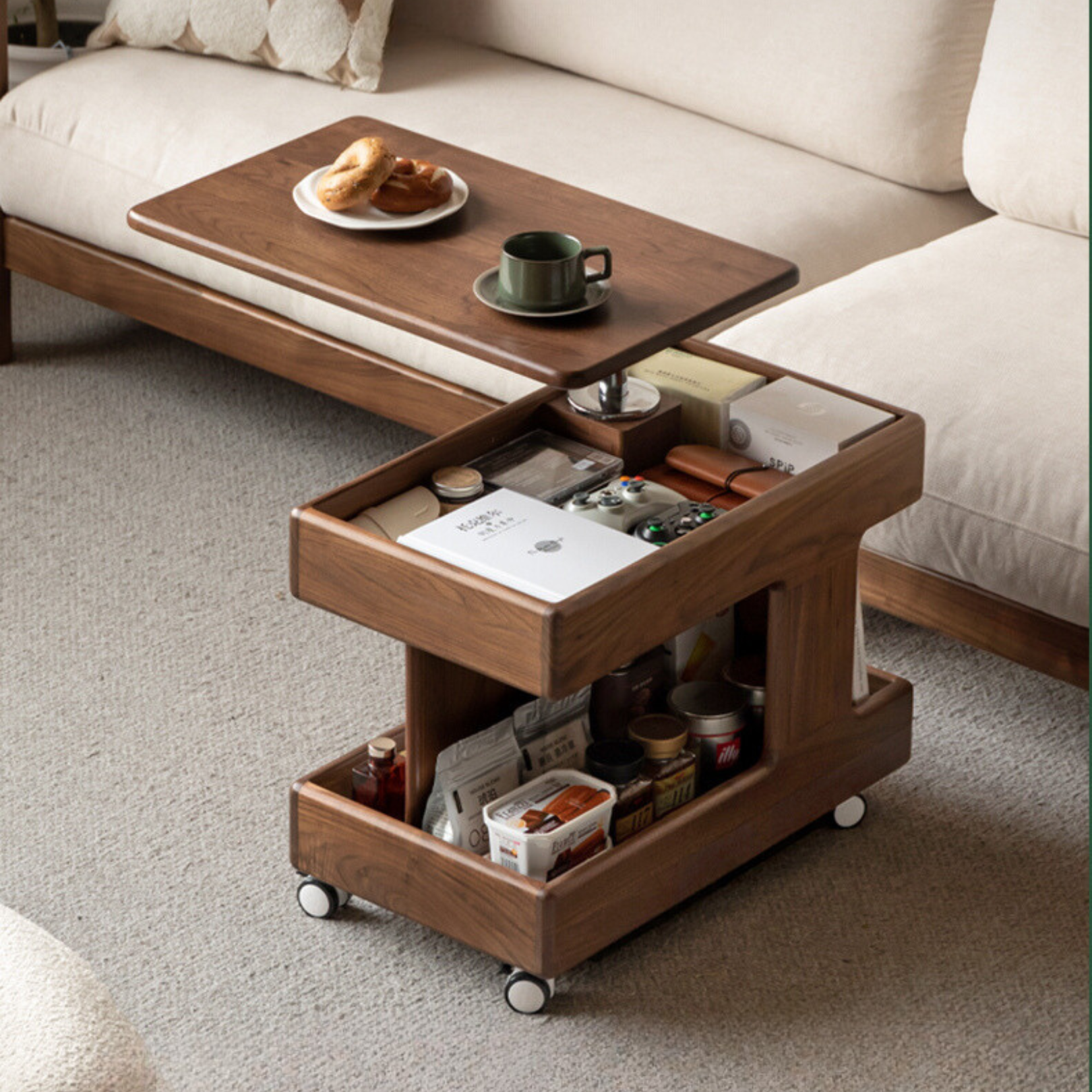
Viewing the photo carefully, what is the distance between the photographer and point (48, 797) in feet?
6.32

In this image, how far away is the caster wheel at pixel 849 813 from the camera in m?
1.87

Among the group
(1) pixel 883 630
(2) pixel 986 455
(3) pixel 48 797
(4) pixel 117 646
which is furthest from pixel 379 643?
(2) pixel 986 455

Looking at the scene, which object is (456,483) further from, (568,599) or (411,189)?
(411,189)

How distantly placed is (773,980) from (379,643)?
706 millimetres

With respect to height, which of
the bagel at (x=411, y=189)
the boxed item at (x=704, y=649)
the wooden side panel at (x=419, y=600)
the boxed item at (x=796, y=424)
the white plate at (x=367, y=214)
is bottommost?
the boxed item at (x=704, y=649)

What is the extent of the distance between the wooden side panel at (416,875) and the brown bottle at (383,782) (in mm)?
34

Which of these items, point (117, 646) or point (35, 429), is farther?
point (35, 429)

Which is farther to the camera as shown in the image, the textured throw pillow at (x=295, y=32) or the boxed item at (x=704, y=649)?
the textured throw pillow at (x=295, y=32)

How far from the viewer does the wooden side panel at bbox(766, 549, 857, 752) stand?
1.69 m

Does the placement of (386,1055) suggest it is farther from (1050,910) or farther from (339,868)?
(1050,910)

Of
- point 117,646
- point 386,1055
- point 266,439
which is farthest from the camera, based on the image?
point 266,439

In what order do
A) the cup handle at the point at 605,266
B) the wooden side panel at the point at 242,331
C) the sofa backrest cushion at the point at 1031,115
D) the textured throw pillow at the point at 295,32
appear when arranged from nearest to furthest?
1. the cup handle at the point at 605,266
2. the sofa backrest cushion at the point at 1031,115
3. the wooden side panel at the point at 242,331
4. the textured throw pillow at the point at 295,32

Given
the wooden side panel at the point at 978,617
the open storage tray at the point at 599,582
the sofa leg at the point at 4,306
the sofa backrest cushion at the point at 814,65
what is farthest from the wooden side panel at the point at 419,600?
the sofa leg at the point at 4,306

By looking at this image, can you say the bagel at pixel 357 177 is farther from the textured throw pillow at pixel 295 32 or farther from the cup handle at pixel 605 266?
the textured throw pillow at pixel 295 32
